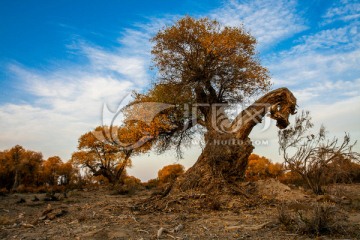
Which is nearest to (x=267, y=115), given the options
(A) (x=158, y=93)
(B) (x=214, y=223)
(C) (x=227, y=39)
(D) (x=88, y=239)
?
(C) (x=227, y=39)

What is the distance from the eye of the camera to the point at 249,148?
15.3 meters

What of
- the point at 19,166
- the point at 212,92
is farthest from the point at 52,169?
the point at 212,92

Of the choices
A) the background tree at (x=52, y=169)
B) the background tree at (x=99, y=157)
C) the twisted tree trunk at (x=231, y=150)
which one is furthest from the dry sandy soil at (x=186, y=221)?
the background tree at (x=52, y=169)

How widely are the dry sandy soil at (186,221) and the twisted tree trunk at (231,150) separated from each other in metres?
1.28

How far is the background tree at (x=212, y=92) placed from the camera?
15.0m

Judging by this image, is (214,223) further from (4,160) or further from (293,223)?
(4,160)

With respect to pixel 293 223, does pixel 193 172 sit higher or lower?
higher

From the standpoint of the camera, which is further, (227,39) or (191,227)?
(227,39)

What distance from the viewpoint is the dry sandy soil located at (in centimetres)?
813

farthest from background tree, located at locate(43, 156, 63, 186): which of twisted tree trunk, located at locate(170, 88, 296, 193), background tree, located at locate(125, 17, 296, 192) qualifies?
twisted tree trunk, located at locate(170, 88, 296, 193)

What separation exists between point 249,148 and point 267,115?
2376 millimetres

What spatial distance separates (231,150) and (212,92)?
13.0 ft

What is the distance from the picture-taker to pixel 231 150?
14.8 meters

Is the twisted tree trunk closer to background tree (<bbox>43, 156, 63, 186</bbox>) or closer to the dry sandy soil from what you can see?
the dry sandy soil
